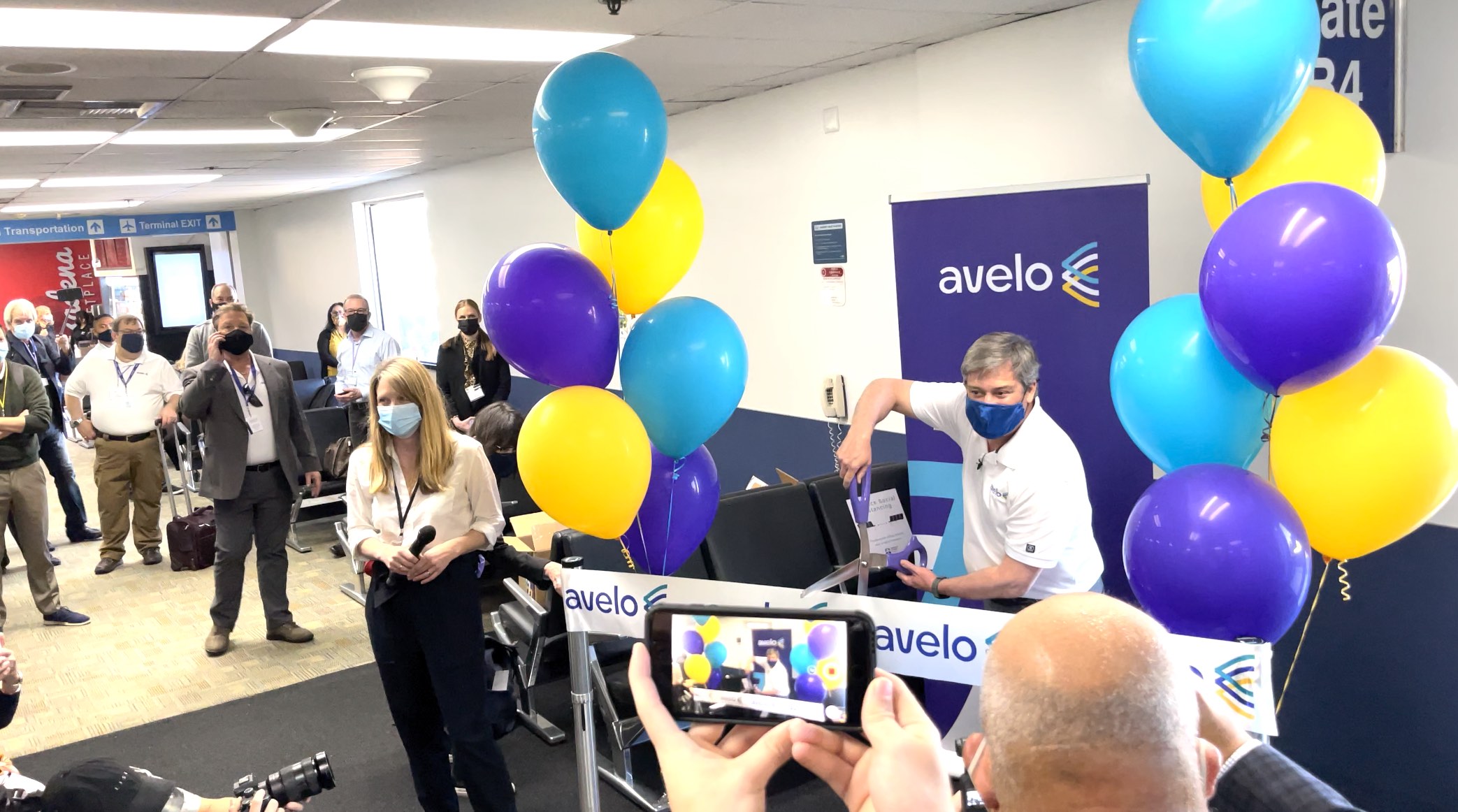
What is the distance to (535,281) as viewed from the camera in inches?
86.2

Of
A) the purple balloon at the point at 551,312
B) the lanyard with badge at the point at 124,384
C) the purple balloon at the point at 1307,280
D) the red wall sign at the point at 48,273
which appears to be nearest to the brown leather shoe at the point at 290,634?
the lanyard with badge at the point at 124,384

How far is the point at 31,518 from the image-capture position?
197 inches

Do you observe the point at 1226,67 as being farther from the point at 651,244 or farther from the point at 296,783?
the point at 296,783

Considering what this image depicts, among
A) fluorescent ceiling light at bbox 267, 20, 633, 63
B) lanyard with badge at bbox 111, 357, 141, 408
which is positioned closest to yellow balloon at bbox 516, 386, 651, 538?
fluorescent ceiling light at bbox 267, 20, 633, 63

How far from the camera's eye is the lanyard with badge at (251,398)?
4.52 metres

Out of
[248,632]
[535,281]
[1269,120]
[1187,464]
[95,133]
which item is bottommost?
[248,632]

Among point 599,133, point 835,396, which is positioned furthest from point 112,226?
point 599,133

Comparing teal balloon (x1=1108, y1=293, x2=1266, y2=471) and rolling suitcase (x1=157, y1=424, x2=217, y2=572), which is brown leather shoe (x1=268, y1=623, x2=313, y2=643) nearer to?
rolling suitcase (x1=157, y1=424, x2=217, y2=572)

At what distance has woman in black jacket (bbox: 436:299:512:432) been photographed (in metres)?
6.13

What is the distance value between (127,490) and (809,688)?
6.08m

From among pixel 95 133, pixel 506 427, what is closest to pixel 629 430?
pixel 506 427

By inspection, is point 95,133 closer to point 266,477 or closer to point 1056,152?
point 266,477

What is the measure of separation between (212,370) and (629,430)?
304 centimetres

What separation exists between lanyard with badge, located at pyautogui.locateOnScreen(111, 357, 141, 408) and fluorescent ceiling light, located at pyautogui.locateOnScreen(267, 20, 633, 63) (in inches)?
128
